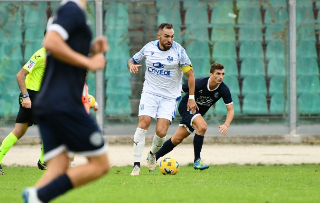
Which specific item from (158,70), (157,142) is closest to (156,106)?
(158,70)

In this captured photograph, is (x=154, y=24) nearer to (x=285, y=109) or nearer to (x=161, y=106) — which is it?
(x=285, y=109)

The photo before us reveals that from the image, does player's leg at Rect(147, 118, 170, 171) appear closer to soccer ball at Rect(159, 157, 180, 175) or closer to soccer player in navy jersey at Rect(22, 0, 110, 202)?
soccer ball at Rect(159, 157, 180, 175)

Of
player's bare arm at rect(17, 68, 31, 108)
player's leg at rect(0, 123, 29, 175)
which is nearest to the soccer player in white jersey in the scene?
player's bare arm at rect(17, 68, 31, 108)

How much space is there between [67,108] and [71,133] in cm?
18

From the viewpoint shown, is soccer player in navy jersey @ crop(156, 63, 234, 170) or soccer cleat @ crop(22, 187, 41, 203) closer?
soccer cleat @ crop(22, 187, 41, 203)

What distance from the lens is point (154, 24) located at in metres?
17.8

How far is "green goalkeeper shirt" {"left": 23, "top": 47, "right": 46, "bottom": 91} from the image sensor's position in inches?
435

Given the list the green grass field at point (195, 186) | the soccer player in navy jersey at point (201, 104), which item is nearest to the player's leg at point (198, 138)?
the soccer player in navy jersey at point (201, 104)

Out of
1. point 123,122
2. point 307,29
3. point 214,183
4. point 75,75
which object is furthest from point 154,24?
point 75,75

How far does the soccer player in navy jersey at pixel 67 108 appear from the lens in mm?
5152

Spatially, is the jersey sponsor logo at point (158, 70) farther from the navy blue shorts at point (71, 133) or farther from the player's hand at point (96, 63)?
the player's hand at point (96, 63)

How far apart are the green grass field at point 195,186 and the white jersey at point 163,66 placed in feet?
4.27

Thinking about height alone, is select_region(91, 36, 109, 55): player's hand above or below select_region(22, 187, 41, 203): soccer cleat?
above

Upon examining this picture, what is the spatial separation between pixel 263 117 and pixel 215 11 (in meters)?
2.84
